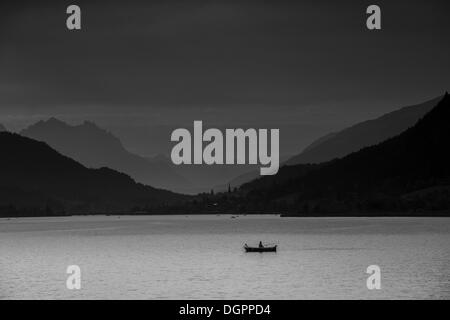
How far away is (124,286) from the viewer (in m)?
99.7

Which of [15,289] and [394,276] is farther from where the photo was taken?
[394,276]

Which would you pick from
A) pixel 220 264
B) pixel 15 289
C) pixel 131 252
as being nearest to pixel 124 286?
pixel 15 289

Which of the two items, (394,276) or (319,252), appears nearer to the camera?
(394,276)

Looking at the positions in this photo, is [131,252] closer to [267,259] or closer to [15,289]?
[267,259]

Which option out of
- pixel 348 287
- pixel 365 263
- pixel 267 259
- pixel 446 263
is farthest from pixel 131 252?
pixel 348 287

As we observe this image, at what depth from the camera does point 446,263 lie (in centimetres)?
13312
